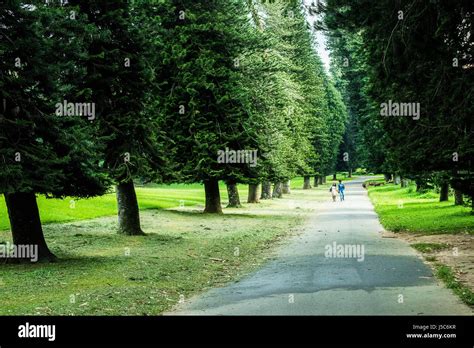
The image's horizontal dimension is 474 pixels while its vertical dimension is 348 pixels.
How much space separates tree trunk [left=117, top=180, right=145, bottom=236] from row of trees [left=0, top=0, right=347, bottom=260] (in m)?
0.04

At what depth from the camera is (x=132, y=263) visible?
52.5 ft

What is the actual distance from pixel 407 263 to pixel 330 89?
74224 millimetres

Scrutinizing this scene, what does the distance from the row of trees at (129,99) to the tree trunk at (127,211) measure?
0.04 meters

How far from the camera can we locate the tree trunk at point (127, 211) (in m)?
23.2

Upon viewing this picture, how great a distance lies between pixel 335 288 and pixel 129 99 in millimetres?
12886

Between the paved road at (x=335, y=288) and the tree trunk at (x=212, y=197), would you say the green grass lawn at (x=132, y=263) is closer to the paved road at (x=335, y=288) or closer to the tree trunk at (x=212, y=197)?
the paved road at (x=335, y=288)

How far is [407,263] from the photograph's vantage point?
15.4 m

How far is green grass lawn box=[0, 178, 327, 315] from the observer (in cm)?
1093

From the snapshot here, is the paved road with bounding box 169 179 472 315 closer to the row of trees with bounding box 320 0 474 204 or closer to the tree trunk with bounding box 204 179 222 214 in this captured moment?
the row of trees with bounding box 320 0 474 204

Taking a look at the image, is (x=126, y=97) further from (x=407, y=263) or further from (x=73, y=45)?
(x=407, y=263)

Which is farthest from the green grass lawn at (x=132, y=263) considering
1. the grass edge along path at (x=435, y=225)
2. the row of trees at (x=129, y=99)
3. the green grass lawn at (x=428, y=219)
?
the green grass lawn at (x=428, y=219)

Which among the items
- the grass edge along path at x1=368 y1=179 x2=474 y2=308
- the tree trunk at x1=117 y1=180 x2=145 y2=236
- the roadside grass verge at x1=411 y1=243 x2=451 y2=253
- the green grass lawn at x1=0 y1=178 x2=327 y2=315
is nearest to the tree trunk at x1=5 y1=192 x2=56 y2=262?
the green grass lawn at x1=0 y1=178 x2=327 y2=315

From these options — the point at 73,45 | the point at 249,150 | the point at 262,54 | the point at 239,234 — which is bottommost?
the point at 239,234
